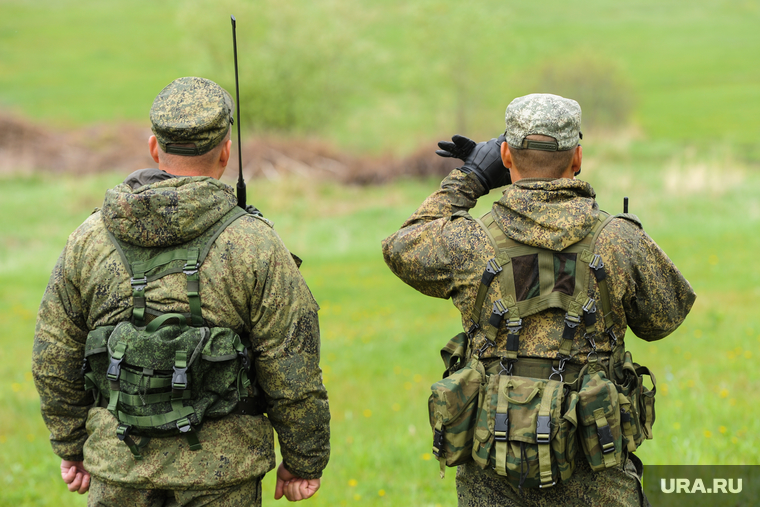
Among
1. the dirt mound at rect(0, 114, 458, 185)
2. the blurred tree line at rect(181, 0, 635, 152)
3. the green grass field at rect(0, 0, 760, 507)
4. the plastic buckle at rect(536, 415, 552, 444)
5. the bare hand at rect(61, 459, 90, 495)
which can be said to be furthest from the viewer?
the blurred tree line at rect(181, 0, 635, 152)

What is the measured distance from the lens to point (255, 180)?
22500 mm

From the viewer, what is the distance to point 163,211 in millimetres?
2674

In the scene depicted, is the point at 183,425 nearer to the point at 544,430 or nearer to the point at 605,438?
the point at 544,430

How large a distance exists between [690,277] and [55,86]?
53095mm

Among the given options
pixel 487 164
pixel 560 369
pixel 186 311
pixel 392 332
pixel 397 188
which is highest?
pixel 487 164

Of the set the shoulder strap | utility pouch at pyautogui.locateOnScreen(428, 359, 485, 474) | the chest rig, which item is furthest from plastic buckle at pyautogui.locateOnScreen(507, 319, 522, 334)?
the shoulder strap

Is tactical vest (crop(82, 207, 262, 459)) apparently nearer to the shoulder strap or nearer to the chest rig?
the shoulder strap

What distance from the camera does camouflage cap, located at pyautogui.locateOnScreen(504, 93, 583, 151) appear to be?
2838 mm

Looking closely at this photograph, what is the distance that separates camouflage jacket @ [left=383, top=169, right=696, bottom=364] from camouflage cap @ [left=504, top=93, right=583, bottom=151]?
0.16 meters

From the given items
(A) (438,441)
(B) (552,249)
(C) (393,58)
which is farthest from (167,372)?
(C) (393,58)

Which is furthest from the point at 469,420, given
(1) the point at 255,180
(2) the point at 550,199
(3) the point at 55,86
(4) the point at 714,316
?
(3) the point at 55,86

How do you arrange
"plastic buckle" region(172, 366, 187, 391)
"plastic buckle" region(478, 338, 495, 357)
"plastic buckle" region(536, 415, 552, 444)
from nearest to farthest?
"plastic buckle" region(172, 366, 187, 391), "plastic buckle" region(536, 415, 552, 444), "plastic buckle" region(478, 338, 495, 357)

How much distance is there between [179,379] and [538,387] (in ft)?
4.62

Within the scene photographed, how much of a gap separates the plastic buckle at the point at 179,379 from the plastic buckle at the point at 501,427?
1228 mm
